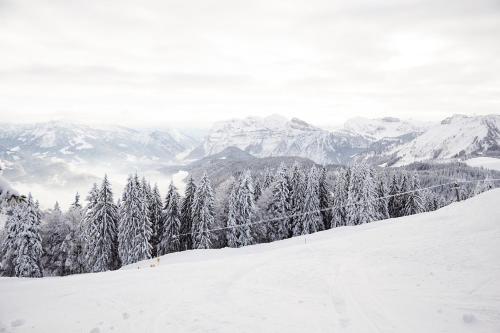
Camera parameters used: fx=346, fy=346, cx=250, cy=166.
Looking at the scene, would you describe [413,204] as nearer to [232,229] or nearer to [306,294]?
[232,229]

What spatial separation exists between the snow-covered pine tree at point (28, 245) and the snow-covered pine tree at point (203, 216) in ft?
69.4

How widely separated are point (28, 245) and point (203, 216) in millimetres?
23415

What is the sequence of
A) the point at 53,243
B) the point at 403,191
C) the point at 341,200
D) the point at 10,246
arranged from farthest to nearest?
the point at 403,191 < the point at 341,200 < the point at 53,243 < the point at 10,246

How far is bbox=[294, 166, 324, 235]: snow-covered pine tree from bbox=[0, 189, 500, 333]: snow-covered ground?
133 ft

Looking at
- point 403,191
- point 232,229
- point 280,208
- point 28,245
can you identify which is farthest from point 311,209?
point 28,245

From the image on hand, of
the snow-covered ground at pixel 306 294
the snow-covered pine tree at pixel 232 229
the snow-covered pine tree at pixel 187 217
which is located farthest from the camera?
the snow-covered pine tree at pixel 187 217

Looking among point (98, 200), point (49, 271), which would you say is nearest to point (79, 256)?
point (49, 271)

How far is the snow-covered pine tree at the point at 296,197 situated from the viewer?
59656 millimetres

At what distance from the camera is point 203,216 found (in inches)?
2046

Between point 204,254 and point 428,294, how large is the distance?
27.5 metres

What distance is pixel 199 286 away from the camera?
546 inches

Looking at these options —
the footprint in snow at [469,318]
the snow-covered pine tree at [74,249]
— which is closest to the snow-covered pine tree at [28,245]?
the snow-covered pine tree at [74,249]

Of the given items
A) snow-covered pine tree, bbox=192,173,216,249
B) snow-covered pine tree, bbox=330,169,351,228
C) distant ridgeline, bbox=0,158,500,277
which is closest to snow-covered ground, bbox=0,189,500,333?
distant ridgeline, bbox=0,158,500,277

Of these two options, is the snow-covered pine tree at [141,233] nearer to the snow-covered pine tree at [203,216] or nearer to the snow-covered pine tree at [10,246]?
the snow-covered pine tree at [203,216]
